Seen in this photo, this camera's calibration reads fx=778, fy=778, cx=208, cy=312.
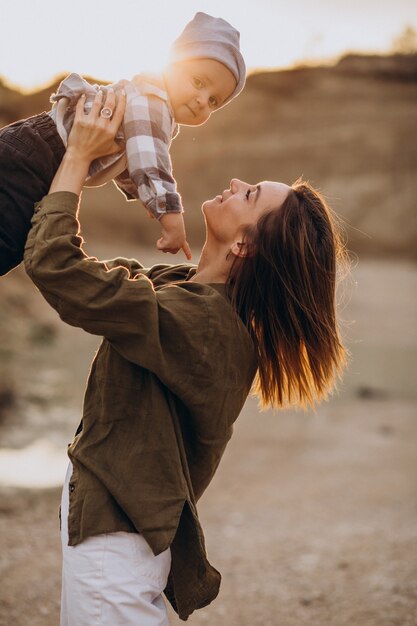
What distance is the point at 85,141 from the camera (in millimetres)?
1810

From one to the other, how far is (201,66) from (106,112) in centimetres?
38

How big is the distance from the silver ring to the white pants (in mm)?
939

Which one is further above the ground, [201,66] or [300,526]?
[201,66]

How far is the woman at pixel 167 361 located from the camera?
1676 mm

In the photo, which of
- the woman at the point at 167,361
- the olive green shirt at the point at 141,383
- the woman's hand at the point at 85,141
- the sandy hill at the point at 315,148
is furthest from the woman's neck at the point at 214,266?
the sandy hill at the point at 315,148

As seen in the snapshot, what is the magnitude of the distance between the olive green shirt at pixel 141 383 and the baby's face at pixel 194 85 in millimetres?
536

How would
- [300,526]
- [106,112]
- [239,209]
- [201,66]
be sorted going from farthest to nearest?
[300,526]
[201,66]
[239,209]
[106,112]

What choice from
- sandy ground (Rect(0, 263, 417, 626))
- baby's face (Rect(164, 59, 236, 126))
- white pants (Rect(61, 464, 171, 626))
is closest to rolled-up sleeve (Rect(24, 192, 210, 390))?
white pants (Rect(61, 464, 171, 626))

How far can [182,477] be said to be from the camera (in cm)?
181

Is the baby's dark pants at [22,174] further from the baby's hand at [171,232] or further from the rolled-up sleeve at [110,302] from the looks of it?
the baby's hand at [171,232]

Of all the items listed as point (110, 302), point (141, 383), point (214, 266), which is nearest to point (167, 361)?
point (141, 383)

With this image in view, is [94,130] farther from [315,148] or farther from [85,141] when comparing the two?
[315,148]

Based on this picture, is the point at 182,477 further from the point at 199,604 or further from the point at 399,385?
the point at 399,385

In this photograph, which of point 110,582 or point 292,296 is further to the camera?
point 292,296
